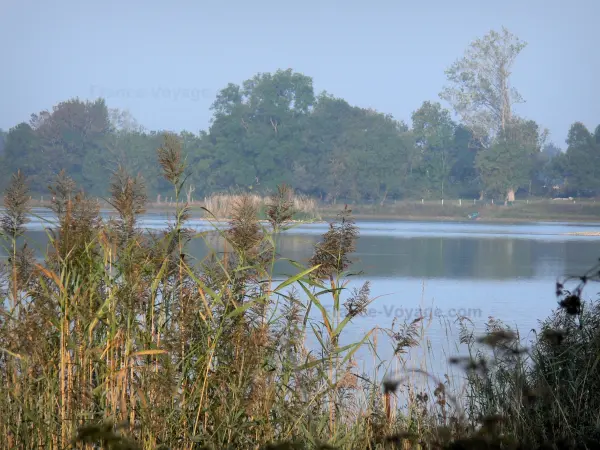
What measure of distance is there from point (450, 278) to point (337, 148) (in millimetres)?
43164

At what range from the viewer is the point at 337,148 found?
58.5 m

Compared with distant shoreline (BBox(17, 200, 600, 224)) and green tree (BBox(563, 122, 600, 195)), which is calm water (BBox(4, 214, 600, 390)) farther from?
green tree (BBox(563, 122, 600, 195))

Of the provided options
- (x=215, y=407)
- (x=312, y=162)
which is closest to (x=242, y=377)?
(x=215, y=407)

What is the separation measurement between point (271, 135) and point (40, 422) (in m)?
57.7

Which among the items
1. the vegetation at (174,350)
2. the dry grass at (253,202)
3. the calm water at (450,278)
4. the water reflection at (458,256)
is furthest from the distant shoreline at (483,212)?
the vegetation at (174,350)

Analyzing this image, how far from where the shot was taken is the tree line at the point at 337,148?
56281mm

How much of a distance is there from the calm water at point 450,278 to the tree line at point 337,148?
85.9 ft

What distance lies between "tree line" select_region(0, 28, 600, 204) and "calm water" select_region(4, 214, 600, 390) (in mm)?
26191

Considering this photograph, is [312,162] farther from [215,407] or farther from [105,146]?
[215,407]

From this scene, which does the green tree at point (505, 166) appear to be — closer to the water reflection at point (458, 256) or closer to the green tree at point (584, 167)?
the green tree at point (584, 167)

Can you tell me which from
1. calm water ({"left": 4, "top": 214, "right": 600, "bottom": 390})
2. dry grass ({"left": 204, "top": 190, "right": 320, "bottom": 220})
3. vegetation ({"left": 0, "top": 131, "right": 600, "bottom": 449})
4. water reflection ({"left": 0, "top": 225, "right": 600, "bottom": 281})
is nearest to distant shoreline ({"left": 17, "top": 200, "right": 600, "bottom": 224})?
dry grass ({"left": 204, "top": 190, "right": 320, "bottom": 220})

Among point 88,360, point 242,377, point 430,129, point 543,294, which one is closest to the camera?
point 242,377

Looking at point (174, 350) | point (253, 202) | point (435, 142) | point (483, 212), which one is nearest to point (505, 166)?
point (483, 212)

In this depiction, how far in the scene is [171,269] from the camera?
3480 millimetres
